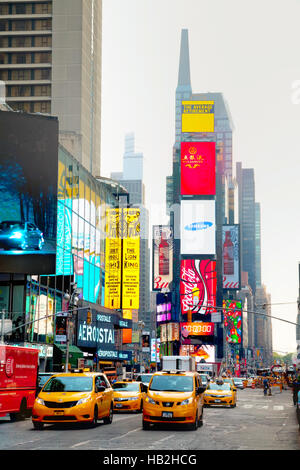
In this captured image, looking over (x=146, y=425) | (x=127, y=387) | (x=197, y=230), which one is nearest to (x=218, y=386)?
(x=127, y=387)

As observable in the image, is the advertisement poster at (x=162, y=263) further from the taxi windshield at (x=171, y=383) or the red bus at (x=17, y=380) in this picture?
the taxi windshield at (x=171, y=383)

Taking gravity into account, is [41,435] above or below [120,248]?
below

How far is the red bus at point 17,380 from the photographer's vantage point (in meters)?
28.2

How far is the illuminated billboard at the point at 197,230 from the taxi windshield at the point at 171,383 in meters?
117

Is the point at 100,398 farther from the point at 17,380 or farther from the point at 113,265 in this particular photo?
the point at 113,265

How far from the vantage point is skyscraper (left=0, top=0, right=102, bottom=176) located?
105 metres

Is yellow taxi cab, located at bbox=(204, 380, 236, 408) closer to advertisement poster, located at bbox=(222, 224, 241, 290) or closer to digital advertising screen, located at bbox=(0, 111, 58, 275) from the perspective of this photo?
digital advertising screen, located at bbox=(0, 111, 58, 275)

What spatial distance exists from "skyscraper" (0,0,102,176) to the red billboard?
35.6 meters

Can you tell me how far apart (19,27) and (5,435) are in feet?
304

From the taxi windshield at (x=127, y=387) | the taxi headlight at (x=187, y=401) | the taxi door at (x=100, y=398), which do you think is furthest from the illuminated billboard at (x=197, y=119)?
the taxi headlight at (x=187, y=401)

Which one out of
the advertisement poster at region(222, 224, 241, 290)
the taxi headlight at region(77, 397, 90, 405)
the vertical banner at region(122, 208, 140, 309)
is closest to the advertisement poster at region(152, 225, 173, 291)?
the advertisement poster at region(222, 224, 241, 290)

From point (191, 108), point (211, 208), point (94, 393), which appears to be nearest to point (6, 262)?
point (94, 393)
